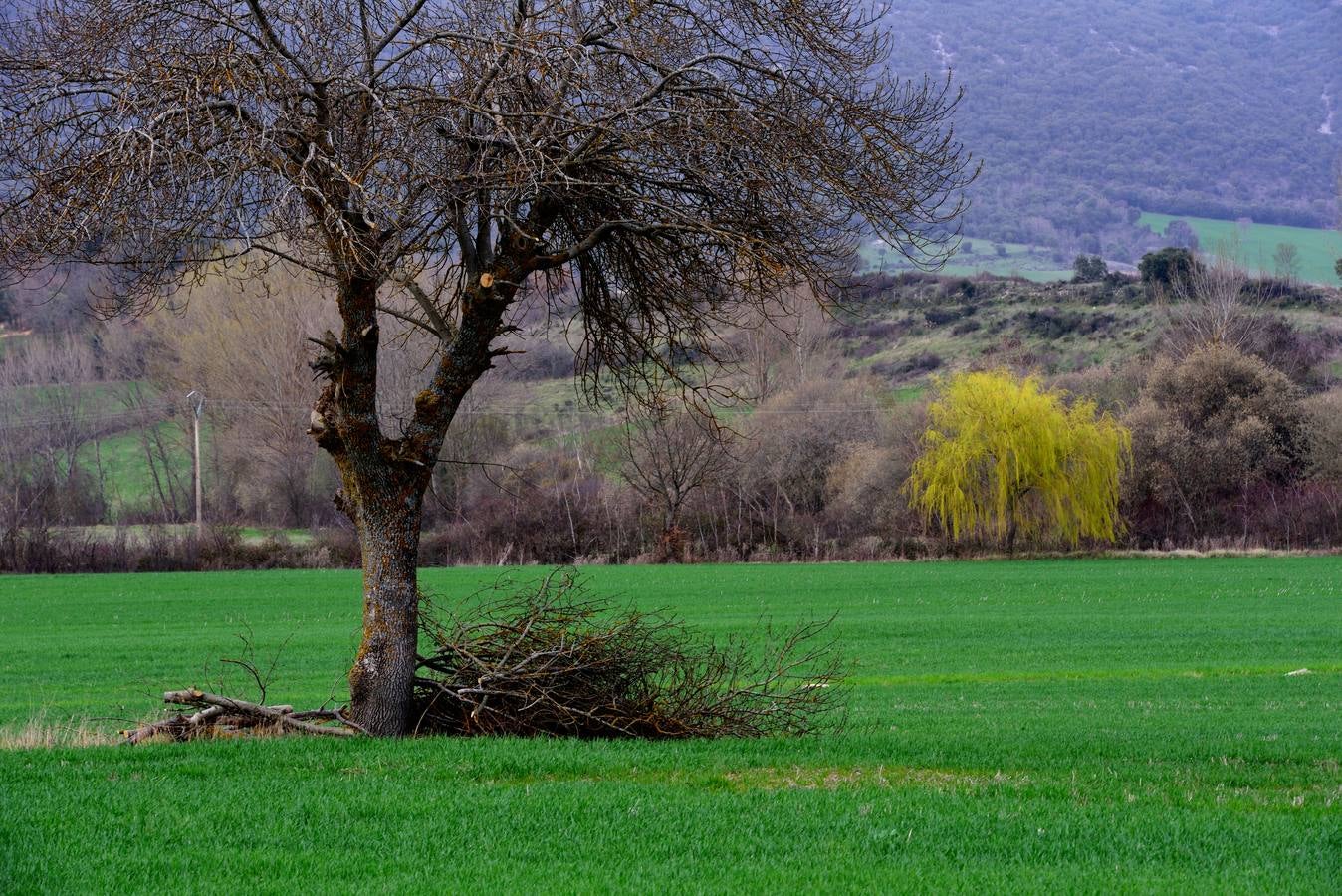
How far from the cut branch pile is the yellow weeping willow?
48.8 meters

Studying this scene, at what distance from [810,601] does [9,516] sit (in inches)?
1667

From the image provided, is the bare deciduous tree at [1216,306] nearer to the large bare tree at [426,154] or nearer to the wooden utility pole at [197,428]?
the wooden utility pole at [197,428]

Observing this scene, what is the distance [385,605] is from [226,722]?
193 cm

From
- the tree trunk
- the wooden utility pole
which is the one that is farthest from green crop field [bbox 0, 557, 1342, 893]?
the wooden utility pole

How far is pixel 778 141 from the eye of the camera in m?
10.1

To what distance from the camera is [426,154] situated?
34.8 feet

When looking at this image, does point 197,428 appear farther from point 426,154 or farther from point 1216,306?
point 1216,306

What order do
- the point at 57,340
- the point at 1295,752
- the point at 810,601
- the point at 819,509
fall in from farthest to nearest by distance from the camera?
the point at 57,340 < the point at 819,509 < the point at 810,601 < the point at 1295,752

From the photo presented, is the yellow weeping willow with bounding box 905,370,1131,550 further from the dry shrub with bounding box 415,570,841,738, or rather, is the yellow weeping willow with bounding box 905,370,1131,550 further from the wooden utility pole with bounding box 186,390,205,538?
the dry shrub with bounding box 415,570,841,738

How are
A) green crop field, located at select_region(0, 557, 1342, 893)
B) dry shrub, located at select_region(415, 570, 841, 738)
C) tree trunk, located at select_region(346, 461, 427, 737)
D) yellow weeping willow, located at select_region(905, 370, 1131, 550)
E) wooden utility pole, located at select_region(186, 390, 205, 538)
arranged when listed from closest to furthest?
green crop field, located at select_region(0, 557, 1342, 893) < tree trunk, located at select_region(346, 461, 427, 737) < dry shrub, located at select_region(415, 570, 841, 738) < yellow weeping willow, located at select_region(905, 370, 1131, 550) < wooden utility pole, located at select_region(186, 390, 205, 538)

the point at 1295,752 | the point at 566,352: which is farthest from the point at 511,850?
the point at 566,352

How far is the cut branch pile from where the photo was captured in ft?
36.2

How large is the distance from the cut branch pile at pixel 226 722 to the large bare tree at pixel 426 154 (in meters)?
0.65

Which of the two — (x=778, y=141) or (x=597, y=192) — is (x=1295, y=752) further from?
(x=597, y=192)
